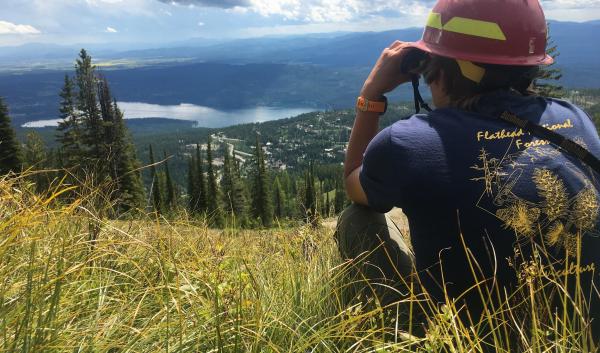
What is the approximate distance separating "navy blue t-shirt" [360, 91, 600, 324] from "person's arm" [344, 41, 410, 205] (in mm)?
445

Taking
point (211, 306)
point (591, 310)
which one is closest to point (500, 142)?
point (591, 310)

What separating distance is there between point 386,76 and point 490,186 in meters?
1.04

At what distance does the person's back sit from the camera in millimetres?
1506

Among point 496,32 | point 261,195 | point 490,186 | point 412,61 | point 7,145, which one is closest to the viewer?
point 490,186

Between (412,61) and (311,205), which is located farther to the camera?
(311,205)

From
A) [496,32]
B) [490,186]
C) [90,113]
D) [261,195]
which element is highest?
[496,32]

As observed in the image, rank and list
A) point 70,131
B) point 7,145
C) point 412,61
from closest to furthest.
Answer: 1. point 412,61
2. point 7,145
3. point 70,131

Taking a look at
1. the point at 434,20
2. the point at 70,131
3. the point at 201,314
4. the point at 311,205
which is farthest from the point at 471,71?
the point at 70,131

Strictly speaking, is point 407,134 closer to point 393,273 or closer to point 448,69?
point 448,69

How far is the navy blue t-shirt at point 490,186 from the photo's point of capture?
150 cm

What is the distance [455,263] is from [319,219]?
2084 millimetres

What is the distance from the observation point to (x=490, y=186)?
152 centimetres

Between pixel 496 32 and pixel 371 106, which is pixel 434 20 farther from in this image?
pixel 371 106

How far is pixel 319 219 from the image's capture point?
3760 millimetres
